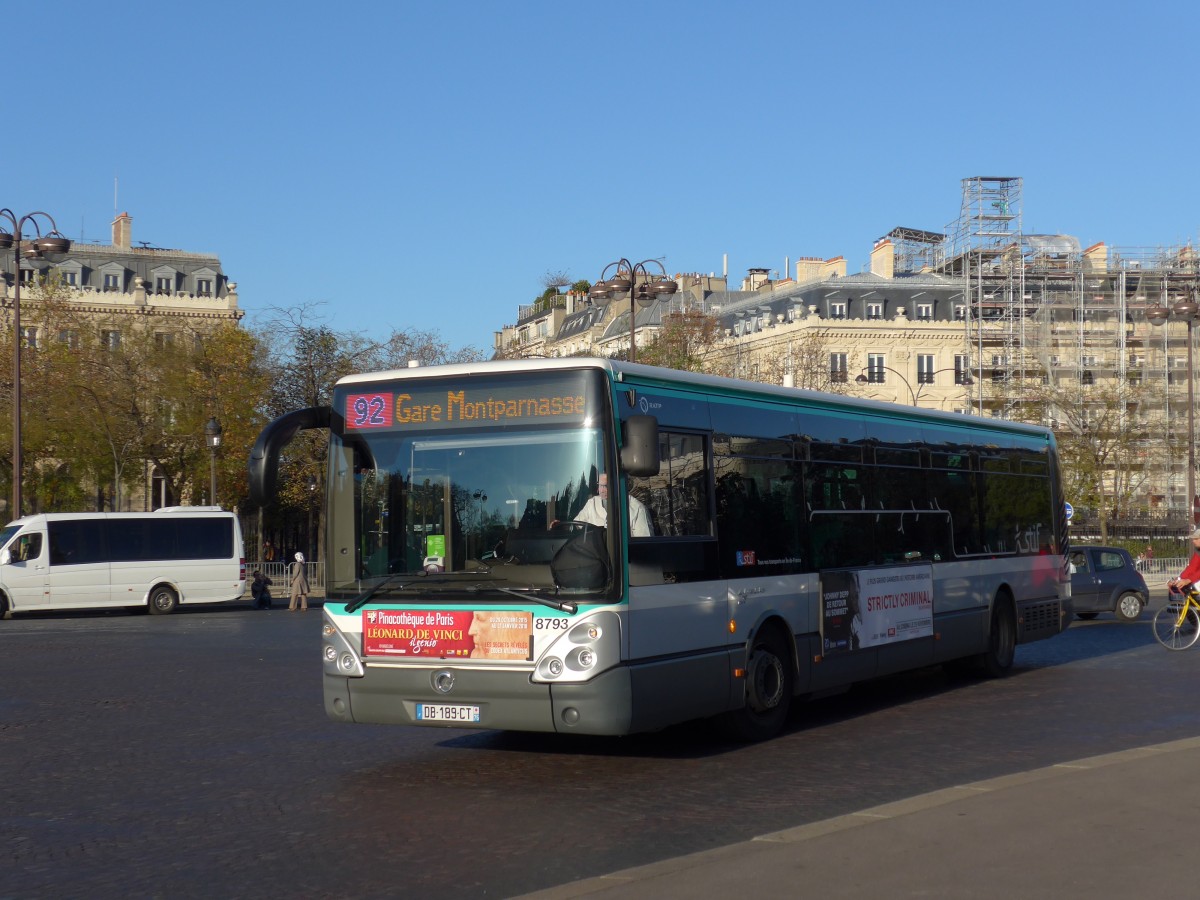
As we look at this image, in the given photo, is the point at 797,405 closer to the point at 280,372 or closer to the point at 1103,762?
the point at 1103,762

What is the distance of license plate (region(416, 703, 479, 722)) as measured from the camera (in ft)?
34.1

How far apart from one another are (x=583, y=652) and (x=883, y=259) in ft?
268

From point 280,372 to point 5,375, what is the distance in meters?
11.9

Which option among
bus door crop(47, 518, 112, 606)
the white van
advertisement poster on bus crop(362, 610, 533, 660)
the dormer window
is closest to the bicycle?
advertisement poster on bus crop(362, 610, 533, 660)

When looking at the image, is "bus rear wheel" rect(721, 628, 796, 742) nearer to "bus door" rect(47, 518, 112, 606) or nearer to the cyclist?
the cyclist

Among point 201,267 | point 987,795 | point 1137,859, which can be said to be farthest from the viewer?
point 201,267

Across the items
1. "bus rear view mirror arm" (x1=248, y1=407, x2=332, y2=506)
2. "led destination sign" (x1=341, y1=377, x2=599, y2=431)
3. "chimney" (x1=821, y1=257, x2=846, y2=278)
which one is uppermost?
"chimney" (x1=821, y1=257, x2=846, y2=278)

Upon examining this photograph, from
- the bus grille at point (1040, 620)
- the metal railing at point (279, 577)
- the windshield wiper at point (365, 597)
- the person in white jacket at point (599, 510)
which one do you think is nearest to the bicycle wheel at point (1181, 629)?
the bus grille at point (1040, 620)

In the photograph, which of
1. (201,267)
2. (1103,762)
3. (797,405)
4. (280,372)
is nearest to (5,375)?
(280,372)

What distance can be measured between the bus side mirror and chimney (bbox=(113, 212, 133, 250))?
9319 cm

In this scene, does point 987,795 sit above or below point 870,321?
below

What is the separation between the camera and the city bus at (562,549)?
10.2 meters

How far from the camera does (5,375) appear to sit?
55281mm

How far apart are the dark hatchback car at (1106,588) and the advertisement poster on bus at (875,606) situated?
43.8 feet
